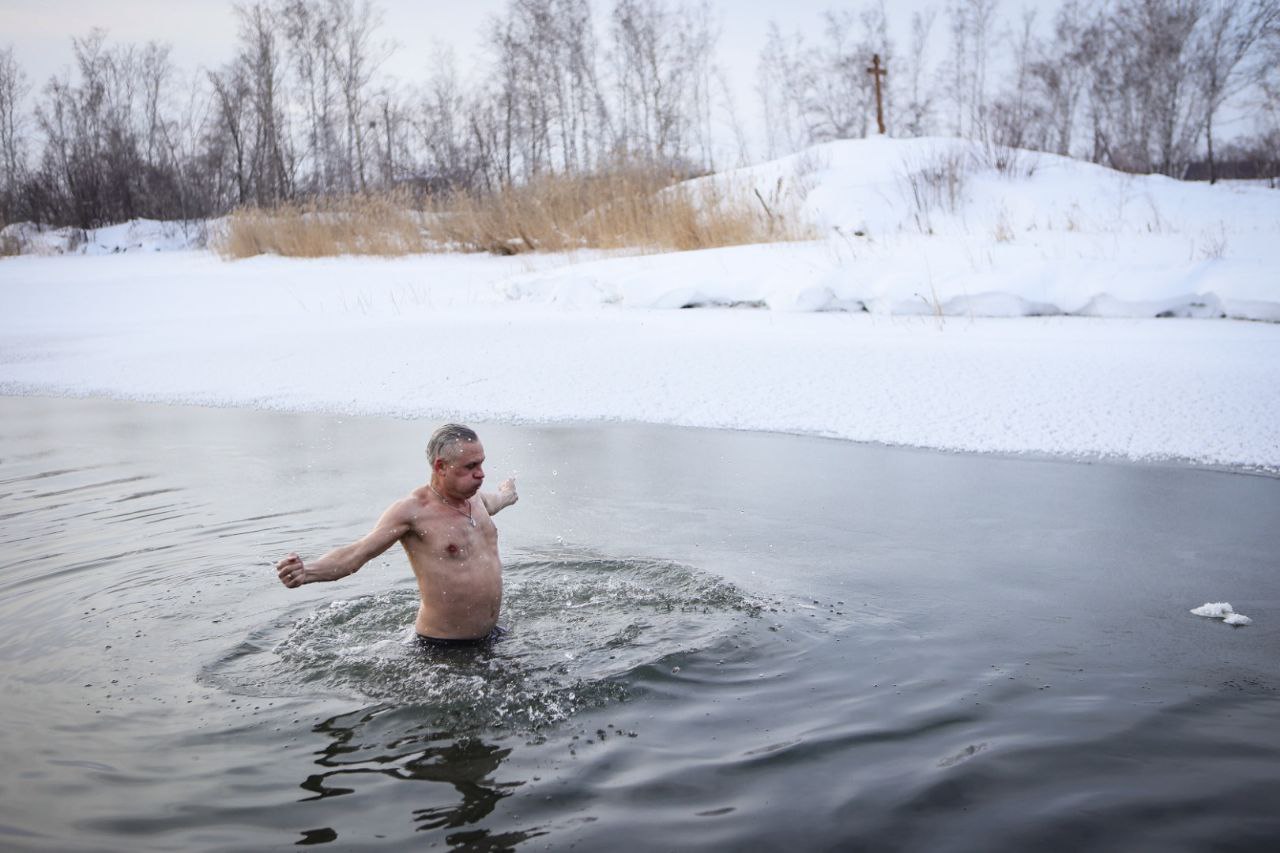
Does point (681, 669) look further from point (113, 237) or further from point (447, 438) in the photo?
point (113, 237)

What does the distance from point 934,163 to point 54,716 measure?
578 inches

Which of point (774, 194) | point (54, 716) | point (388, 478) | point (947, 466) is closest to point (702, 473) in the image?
point (947, 466)

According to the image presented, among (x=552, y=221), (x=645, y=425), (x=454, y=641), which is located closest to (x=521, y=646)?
(x=454, y=641)

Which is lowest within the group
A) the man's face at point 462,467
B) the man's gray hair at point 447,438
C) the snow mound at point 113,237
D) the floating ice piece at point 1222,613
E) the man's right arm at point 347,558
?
the floating ice piece at point 1222,613

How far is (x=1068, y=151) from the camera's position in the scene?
29031 millimetres

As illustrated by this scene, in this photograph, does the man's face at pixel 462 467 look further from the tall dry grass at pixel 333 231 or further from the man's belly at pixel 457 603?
the tall dry grass at pixel 333 231

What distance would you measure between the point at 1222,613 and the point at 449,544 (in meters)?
2.46

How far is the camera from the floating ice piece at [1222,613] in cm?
319

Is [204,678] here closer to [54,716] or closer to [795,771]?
Answer: [54,716]

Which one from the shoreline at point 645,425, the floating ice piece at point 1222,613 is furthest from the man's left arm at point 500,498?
the shoreline at point 645,425

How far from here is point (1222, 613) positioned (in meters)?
3.25

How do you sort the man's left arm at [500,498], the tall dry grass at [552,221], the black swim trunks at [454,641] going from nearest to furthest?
the black swim trunks at [454,641], the man's left arm at [500,498], the tall dry grass at [552,221]

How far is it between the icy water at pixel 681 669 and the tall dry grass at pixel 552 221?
28.5 feet

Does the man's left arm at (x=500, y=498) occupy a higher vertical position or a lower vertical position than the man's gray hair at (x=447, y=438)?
lower
